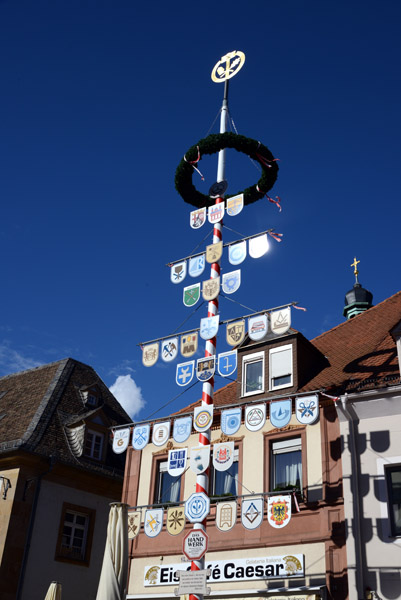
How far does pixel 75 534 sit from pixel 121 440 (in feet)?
24.1

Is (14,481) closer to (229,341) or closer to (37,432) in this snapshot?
(37,432)

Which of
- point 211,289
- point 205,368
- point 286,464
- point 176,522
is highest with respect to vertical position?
point 211,289

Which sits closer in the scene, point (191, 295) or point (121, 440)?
point (191, 295)

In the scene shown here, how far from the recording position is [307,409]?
1645 centimetres

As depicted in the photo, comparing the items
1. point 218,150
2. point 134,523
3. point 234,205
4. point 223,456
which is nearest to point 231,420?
point 223,456

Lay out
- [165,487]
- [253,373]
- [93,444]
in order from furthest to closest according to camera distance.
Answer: [93,444]
[253,373]
[165,487]

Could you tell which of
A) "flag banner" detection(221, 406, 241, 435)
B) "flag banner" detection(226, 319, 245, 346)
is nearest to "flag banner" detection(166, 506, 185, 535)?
"flag banner" detection(221, 406, 241, 435)

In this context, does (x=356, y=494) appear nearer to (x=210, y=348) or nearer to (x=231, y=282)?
(x=210, y=348)

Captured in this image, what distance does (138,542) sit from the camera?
20.1 metres

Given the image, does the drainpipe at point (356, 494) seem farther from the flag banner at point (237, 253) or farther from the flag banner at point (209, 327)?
the flag banner at point (237, 253)

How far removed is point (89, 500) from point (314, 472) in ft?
Result: 36.2

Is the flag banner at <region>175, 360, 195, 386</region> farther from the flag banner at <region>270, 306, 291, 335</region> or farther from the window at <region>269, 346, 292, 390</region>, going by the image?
the window at <region>269, 346, 292, 390</region>

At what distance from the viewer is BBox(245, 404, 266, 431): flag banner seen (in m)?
16.9

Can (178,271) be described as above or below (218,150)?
below
